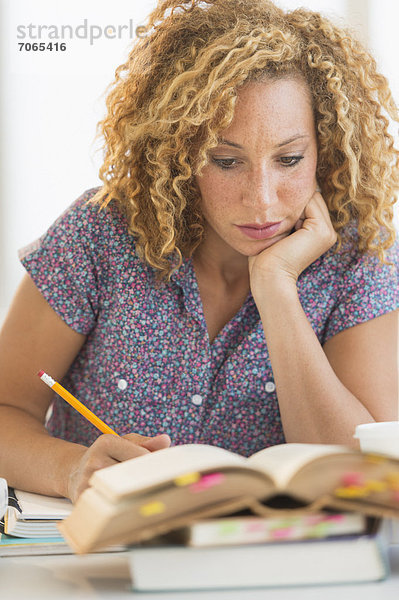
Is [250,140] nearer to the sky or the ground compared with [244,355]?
nearer to the sky

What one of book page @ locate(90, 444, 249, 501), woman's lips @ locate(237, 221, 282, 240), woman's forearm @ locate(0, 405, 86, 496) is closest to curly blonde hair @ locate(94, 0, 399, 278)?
woman's lips @ locate(237, 221, 282, 240)

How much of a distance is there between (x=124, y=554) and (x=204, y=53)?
0.79m

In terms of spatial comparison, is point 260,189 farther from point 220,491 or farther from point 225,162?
point 220,491

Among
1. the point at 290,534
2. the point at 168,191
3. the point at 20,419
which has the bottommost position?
the point at 20,419

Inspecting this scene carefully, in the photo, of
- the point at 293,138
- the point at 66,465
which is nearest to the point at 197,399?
Result: the point at 66,465

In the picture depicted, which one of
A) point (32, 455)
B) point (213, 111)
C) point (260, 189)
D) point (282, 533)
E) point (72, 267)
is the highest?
point (213, 111)

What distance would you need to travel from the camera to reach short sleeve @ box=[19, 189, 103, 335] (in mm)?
1298

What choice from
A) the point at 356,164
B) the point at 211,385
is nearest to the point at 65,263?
the point at 211,385

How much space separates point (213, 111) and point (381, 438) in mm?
597

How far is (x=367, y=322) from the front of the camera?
4.19 ft

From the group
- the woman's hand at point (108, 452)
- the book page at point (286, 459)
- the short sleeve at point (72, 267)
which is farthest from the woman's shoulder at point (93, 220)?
the book page at point (286, 459)

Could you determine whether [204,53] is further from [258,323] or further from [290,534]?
[290,534]

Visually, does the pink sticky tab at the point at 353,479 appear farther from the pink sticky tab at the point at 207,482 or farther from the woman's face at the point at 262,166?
the woman's face at the point at 262,166

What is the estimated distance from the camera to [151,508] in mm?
521
